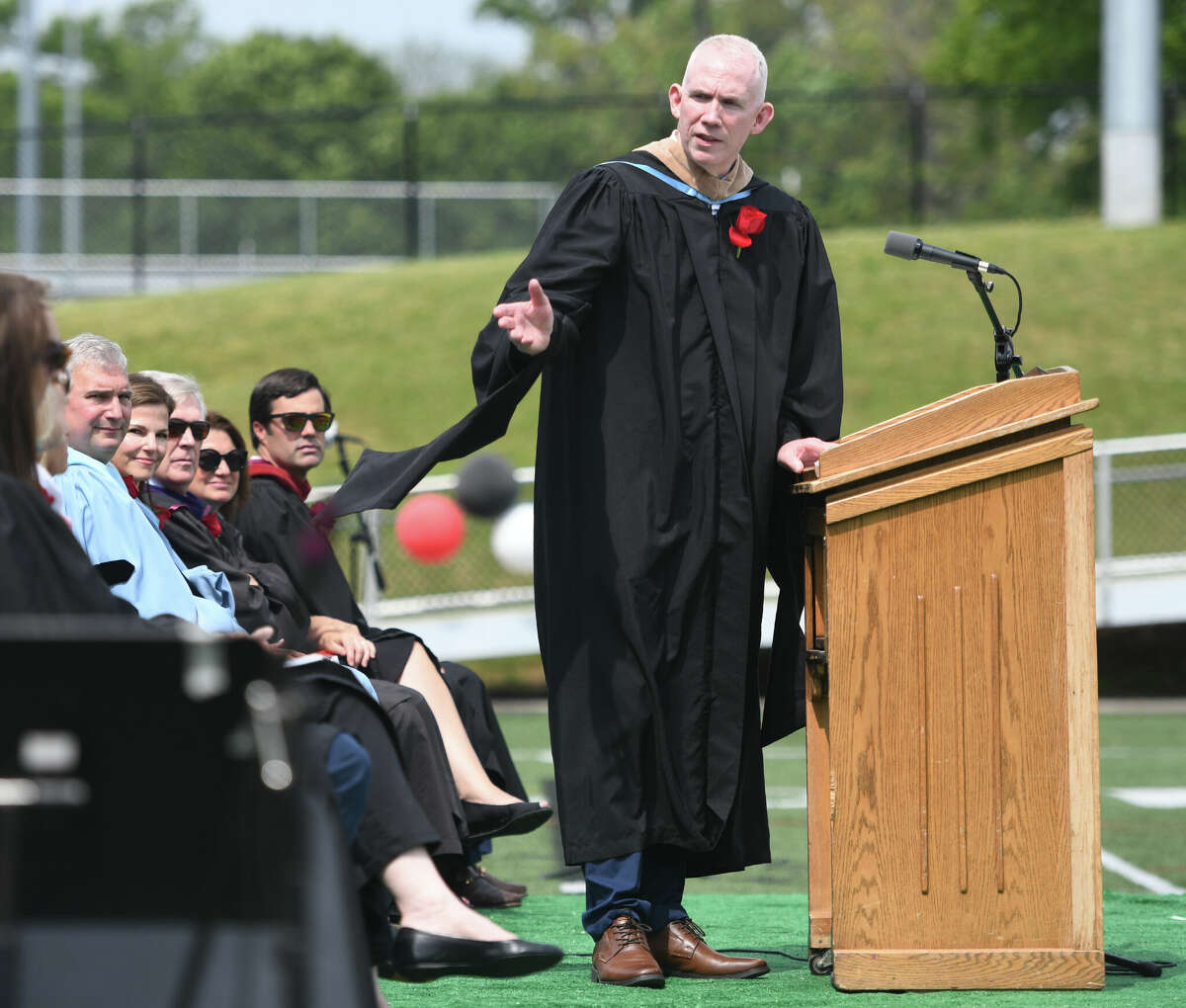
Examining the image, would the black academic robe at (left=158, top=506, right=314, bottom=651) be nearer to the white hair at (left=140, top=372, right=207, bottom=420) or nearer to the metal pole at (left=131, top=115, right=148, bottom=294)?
the white hair at (left=140, top=372, right=207, bottom=420)

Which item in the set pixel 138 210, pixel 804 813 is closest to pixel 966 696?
pixel 804 813

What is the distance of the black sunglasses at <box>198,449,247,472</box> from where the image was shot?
5.34m

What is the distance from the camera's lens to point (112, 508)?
3861mm

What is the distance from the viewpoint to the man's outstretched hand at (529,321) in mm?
3945

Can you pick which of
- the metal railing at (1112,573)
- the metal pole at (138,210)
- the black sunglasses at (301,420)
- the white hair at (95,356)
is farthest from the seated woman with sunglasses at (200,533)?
the metal pole at (138,210)

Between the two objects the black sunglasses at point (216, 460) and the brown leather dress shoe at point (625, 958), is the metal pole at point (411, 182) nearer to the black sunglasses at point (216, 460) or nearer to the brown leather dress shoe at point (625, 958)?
the black sunglasses at point (216, 460)

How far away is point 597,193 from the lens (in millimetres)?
4430

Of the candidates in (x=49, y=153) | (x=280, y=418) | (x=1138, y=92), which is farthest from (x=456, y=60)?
(x=280, y=418)

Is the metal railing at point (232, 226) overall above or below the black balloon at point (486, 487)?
above

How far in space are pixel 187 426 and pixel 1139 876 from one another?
433cm

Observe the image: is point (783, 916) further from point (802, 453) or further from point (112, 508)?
point (112, 508)

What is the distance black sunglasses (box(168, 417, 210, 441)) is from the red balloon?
9.03 ft

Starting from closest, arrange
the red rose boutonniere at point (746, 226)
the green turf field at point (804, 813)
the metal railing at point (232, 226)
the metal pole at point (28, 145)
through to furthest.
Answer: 1. the red rose boutonniere at point (746, 226)
2. the green turf field at point (804, 813)
3. the metal pole at point (28, 145)
4. the metal railing at point (232, 226)

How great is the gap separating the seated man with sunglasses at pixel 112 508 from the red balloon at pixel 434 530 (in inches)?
56.3
